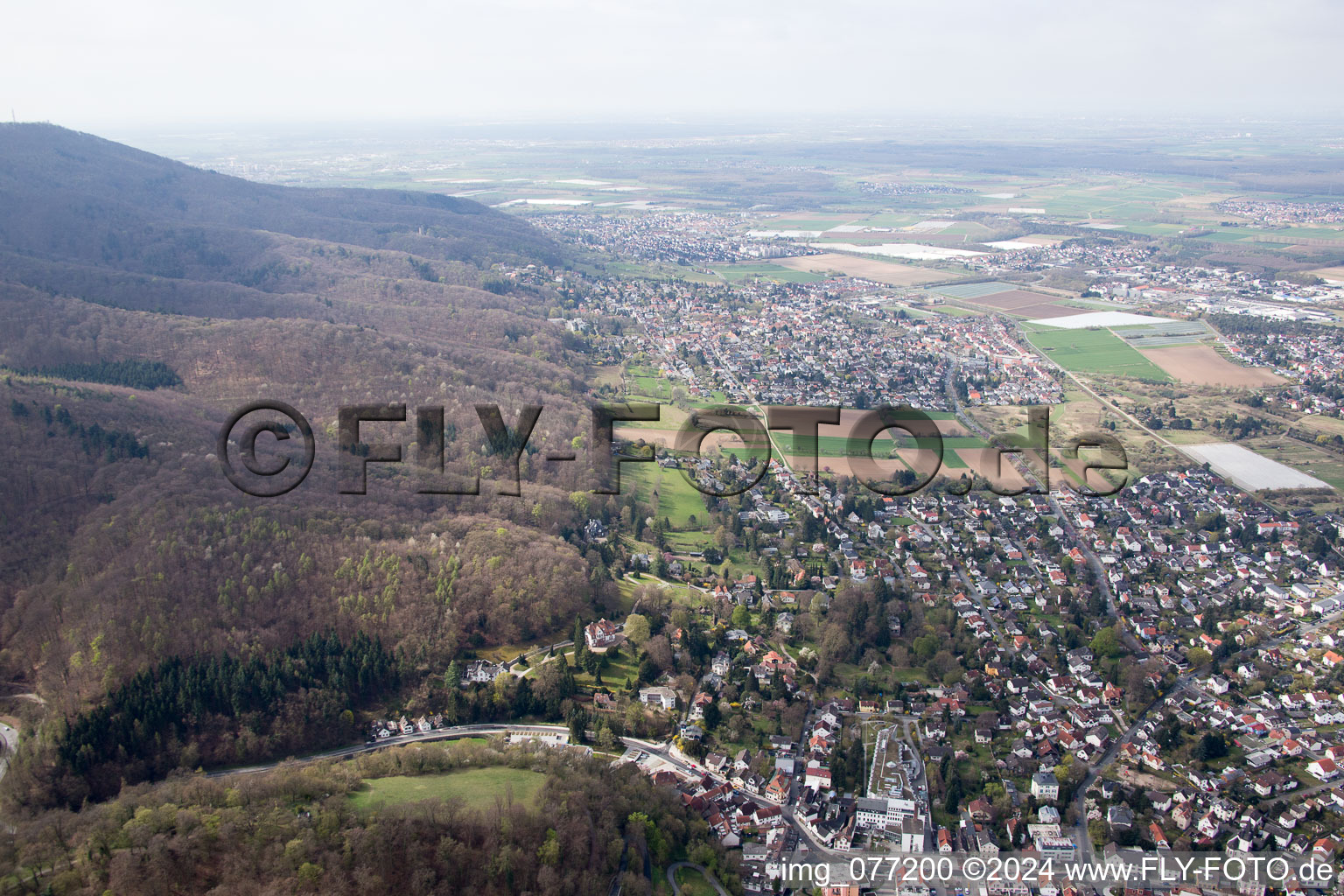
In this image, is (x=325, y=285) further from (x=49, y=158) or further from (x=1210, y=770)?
(x=1210, y=770)

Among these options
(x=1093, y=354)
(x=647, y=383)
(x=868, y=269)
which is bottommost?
(x=647, y=383)

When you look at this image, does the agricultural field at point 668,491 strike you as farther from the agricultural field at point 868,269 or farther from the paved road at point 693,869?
the agricultural field at point 868,269

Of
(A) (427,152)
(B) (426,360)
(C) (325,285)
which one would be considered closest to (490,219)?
(C) (325,285)

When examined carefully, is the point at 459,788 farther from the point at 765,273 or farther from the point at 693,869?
the point at 765,273

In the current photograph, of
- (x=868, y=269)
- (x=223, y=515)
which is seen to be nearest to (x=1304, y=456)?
(x=223, y=515)

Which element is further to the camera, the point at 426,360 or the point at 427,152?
the point at 427,152

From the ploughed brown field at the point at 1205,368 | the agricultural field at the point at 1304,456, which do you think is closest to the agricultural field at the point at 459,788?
the agricultural field at the point at 1304,456

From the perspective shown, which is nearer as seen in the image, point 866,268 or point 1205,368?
point 1205,368
